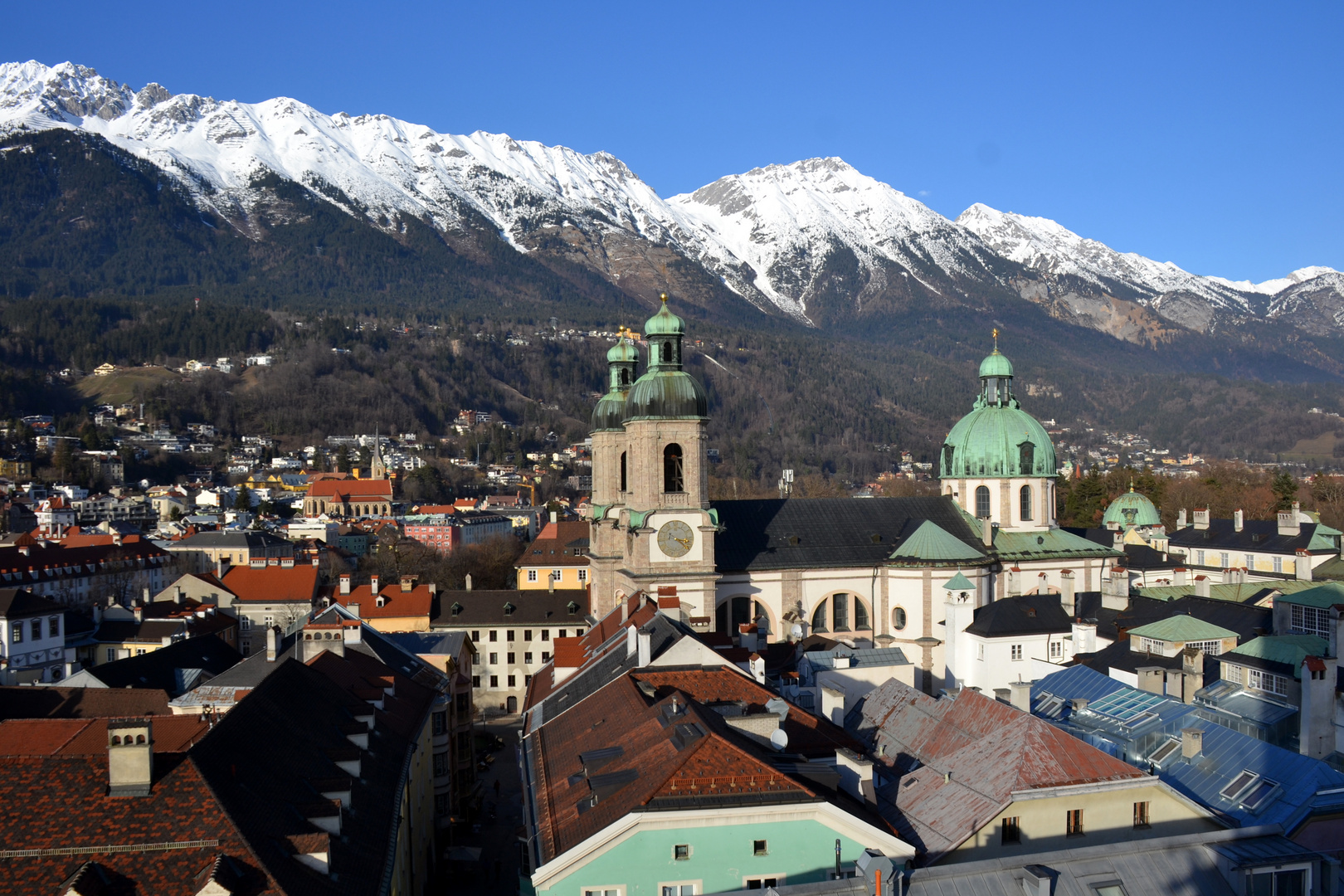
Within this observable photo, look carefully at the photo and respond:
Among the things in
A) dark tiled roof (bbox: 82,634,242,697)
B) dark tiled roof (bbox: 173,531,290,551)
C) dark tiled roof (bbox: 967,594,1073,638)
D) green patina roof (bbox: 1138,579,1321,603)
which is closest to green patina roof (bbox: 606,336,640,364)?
dark tiled roof (bbox: 967,594,1073,638)

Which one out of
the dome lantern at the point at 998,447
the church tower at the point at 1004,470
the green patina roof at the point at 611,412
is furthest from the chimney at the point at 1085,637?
→ the green patina roof at the point at 611,412

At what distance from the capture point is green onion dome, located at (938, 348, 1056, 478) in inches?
2450

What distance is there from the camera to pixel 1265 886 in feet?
62.1

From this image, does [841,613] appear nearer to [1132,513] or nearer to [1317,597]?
[1317,597]

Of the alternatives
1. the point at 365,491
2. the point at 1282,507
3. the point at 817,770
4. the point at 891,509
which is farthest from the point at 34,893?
the point at 365,491

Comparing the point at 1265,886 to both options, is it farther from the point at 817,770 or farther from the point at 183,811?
the point at 183,811

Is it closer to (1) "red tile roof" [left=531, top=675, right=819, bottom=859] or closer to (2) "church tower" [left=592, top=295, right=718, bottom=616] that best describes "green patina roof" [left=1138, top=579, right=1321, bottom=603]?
(2) "church tower" [left=592, top=295, right=718, bottom=616]

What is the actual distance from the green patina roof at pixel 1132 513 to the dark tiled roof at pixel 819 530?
4434 cm

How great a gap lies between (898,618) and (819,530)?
5.86 meters

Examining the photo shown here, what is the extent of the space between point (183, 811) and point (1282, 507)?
119 metres

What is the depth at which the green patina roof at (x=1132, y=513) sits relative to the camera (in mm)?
98000

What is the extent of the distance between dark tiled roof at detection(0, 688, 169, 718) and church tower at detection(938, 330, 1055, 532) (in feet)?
137

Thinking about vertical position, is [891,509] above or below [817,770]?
above

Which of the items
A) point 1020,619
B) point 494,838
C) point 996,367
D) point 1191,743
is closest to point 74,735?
point 494,838
